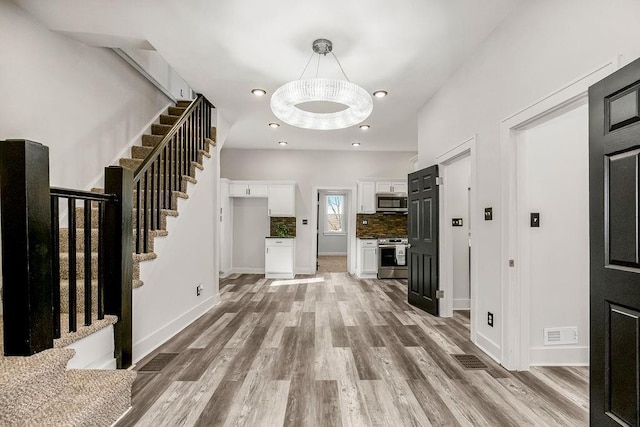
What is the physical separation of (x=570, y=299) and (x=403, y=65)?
2627mm

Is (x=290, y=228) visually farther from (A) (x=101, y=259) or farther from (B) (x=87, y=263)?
(B) (x=87, y=263)

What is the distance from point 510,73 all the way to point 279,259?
5.17 m

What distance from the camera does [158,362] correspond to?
261 cm

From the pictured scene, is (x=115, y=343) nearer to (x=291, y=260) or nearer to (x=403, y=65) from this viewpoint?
(x=403, y=65)

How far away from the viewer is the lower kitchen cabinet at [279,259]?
658 centimetres

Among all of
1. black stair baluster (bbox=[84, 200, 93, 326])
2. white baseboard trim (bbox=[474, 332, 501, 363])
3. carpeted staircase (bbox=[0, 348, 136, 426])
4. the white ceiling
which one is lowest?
white baseboard trim (bbox=[474, 332, 501, 363])

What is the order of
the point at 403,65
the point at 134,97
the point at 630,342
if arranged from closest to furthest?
the point at 630,342 → the point at 403,65 → the point at 134,97

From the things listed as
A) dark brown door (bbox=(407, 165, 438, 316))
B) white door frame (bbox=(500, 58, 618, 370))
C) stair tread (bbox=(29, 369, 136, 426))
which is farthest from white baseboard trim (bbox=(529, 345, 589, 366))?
stair tread (bbox=(29, 369, 136, 426))

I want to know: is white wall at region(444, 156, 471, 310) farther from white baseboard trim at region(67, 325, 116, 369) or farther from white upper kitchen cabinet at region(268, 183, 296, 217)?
white baseboard trim at region(67, 325, 116, 369)

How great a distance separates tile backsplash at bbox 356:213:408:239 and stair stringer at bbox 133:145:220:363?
3.58 metres

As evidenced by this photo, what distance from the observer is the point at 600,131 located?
1.57m

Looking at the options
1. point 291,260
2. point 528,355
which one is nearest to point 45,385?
point 528,355

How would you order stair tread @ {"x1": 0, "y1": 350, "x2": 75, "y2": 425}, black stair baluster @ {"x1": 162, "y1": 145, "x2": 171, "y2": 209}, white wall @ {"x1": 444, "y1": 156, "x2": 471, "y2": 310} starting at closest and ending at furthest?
stair tread @ {"x1": 0, "y1": 350, "x2": 75, "y2": 425} → black stair baluster @ {"x1": 162, "y1": 145, "x2": 171, "y2": 209} → white wall @ {"x1": 444, "y1": 156, "x2": 471, "y2": 310}

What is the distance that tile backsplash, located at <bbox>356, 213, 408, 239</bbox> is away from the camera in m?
7.11
